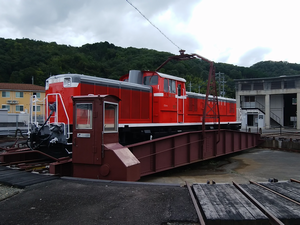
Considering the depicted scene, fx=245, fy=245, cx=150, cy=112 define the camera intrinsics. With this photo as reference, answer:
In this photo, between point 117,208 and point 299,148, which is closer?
point 117,208

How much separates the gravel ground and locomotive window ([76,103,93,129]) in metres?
2.19

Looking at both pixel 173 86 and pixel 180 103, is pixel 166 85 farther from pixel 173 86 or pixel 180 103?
pixel 180 103

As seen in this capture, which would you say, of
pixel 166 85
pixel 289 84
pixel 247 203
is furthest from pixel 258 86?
pixel 247 203

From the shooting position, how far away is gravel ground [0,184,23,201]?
4.88 m

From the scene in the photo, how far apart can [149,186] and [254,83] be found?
41759 mm

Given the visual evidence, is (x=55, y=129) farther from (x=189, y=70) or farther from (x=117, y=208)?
(x=189, y=70)

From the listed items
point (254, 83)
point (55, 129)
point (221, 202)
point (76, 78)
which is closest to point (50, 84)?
point (76, 78)

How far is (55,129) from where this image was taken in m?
8.07

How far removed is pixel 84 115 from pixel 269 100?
4124 centimetres

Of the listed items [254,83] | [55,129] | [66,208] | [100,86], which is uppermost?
[254,83]

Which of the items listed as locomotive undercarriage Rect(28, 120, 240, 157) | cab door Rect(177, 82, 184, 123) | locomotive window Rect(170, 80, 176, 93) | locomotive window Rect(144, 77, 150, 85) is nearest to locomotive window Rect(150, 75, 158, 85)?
locomotive window Rect(144, 77, 150, 85)

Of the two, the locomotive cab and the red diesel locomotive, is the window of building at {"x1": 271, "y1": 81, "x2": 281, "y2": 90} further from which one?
the locomotive cab


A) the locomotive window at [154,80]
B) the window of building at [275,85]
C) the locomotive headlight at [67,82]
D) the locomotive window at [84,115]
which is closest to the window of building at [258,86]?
the window of building at [275,85]

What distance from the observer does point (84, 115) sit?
6.82 metres
